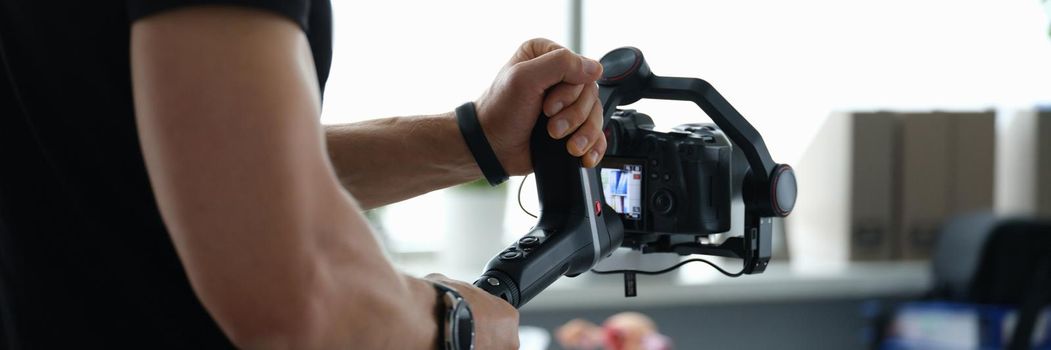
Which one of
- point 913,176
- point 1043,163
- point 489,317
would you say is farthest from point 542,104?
point 1043,163

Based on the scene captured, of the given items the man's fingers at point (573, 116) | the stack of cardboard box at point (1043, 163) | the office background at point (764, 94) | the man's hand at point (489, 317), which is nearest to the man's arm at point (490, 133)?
the man's fingers at point (573, 116)

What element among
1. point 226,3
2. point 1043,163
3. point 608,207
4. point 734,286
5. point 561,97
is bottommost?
point 734,286

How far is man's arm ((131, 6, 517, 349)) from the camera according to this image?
55 cm

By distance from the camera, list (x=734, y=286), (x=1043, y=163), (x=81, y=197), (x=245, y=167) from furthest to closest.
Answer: (x=1043, y=163)
(x=734, y=286)
(x=81, y=197)
(x=245, y=167)

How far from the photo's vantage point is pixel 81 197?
68 centimetres

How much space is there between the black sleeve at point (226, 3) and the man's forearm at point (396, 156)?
528 millimetres

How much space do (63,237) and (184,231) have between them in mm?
167

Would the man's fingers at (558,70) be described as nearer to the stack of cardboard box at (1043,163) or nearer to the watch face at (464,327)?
the watch face at (464,327)

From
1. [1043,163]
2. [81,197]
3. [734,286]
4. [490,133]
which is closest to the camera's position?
[81,197]

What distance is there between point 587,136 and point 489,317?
255 mm

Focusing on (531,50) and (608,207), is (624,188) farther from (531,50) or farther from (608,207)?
(531,50)

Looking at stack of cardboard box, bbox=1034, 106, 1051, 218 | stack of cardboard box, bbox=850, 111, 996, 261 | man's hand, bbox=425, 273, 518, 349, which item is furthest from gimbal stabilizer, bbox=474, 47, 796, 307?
stack of cardboard box, bbox=1034, 106, 1051, 218

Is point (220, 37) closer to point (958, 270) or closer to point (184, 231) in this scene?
point (184, 231)

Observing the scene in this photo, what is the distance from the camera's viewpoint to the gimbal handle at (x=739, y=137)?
3.25 feet
